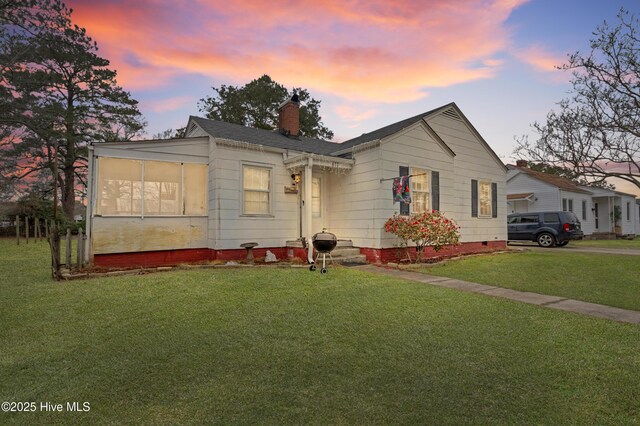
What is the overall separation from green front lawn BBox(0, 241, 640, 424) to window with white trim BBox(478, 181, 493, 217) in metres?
8.78

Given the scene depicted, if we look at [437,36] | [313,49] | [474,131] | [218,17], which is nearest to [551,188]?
[474,131]

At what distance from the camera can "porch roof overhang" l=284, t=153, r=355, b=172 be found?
9609mm

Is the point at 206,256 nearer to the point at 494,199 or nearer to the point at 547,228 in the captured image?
the point at 494,199

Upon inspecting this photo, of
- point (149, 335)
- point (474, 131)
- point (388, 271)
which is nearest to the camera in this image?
point (149, 335)

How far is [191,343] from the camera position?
12.0ft

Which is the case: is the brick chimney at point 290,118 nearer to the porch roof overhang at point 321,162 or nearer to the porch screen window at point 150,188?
the porch roof overhang at point 321,162

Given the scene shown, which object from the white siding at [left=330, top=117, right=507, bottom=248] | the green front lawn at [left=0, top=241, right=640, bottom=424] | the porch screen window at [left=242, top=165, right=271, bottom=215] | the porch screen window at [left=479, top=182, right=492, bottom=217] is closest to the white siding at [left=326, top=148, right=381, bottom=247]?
the white siding at [left=330, top=117, right=507, bottom=248]

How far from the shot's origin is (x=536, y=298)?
18.9 ft

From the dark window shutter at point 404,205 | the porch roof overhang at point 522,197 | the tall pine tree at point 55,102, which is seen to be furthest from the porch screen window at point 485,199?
the tall pine tree at point 55,102

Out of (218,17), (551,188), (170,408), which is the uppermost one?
(218,17)

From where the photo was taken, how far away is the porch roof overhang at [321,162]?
961 cm

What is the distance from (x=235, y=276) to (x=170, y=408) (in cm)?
485

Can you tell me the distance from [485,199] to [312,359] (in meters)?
12.7

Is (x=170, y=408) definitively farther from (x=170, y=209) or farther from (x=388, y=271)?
(x=170, y=209)
